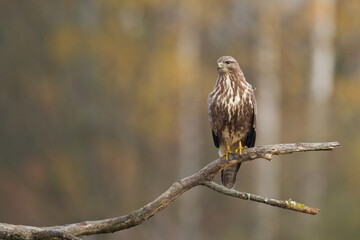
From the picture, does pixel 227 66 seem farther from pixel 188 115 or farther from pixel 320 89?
pixel 188 115

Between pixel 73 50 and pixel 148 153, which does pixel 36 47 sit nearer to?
pixel 73 50

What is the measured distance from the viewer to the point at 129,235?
16.8 m

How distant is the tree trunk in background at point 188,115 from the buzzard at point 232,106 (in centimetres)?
1169

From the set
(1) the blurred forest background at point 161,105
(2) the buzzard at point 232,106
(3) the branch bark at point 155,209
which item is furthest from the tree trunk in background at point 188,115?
(3) the branch bark at point 155,209

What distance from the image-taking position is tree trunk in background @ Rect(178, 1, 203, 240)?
1899cm

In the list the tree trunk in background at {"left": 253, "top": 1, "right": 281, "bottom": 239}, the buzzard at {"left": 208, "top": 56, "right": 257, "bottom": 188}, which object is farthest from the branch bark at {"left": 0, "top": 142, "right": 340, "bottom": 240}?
the tree trunk in background at {"left": 253, "top": 1, "right": 281, "bottom": 239}

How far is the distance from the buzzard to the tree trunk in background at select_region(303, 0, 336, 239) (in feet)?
31.2

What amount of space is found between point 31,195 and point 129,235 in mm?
6318

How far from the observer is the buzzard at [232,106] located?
22.8 feet

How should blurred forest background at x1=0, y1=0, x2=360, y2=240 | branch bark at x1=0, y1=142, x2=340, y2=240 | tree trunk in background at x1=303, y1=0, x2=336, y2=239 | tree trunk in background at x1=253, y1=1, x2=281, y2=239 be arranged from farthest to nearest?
1. tree trunk in background at x1=253, y1=1, x2=281, y2=239
2. blurred forest background at x1=0, y1=0, x2=360, y2=240
3. tree trunk in background at x1=303, y1=0, x2=336, y2=239
4. branch bark at x1=0, y1=142, x2=340, y2=240

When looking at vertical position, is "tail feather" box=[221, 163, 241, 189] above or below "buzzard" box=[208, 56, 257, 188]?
below

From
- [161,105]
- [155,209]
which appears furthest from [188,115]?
[155,209]

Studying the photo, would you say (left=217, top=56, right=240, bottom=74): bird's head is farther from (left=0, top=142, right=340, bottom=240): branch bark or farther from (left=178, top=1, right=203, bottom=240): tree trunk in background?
(left=178, top=1, right=203, bottom=240): tree trunk in background

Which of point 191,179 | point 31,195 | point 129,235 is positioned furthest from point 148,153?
point 191,179
